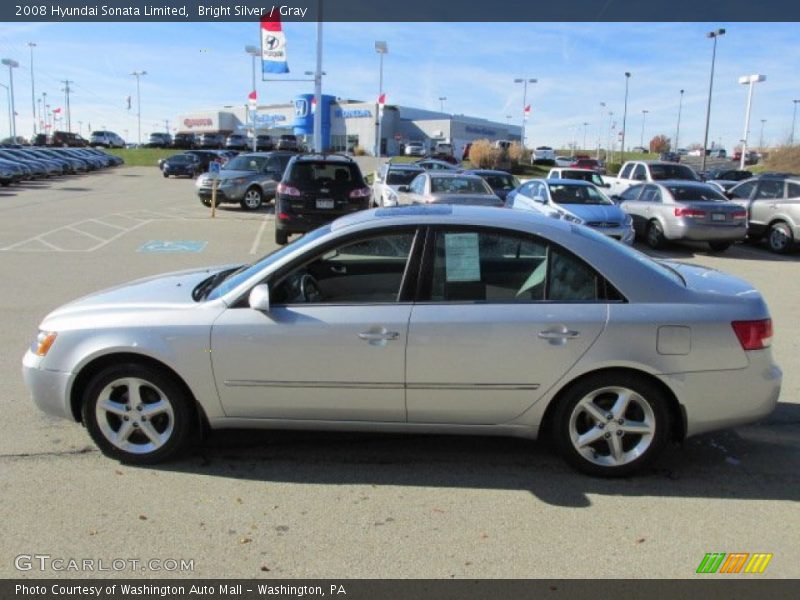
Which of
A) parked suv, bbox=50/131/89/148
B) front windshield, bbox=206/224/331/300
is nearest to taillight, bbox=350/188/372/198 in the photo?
front windshield, bbox=206/224/331/300

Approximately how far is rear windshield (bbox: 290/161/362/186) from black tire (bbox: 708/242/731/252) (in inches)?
319

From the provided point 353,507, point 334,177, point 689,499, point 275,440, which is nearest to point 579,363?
point 689,499

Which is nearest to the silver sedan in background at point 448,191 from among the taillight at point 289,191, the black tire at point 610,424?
the taillight at point 289,191

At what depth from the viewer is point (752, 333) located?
392cm

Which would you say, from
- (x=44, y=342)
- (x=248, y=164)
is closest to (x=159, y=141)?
(x=248, y=164)

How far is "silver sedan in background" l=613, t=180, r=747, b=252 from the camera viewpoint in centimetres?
1441

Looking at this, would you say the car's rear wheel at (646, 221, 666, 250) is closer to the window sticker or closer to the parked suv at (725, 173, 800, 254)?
the parked suv at (725, 173, 800, 254)

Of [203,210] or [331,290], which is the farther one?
[203,210]

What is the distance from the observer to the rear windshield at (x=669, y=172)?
19781 millimetres

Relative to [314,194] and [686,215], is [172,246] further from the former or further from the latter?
[686,215]

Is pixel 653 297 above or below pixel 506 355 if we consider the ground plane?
above

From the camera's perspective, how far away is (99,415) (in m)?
4.05

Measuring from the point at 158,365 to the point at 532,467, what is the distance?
2.34 meters
